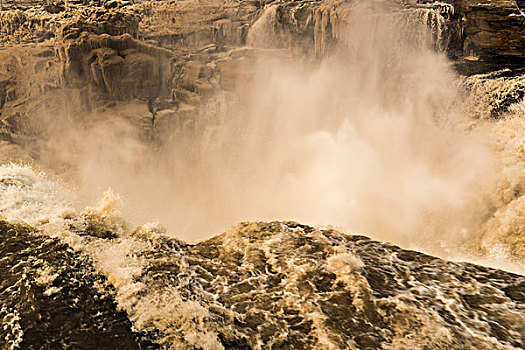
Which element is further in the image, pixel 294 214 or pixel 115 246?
pixel 294 214

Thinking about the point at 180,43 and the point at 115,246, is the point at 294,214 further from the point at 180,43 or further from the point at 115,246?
the point at 180,43

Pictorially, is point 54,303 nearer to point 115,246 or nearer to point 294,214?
point 115,246

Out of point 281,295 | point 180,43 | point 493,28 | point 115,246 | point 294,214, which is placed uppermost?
point 493,28

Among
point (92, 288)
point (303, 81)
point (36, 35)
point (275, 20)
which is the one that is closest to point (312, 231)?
point (92, 288)

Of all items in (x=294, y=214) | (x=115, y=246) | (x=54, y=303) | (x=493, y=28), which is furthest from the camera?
(x=493, y=28)

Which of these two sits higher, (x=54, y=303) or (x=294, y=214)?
(x=54, y=303)

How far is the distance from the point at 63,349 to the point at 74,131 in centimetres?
1213

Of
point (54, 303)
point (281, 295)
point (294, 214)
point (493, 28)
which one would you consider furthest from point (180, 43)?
point (281, 295)

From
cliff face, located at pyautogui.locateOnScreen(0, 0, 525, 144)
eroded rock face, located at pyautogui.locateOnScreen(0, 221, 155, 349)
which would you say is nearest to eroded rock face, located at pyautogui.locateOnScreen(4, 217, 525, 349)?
eroded rock face, located at pyautogui.locateOnScreen(0, 221, 155, 349)

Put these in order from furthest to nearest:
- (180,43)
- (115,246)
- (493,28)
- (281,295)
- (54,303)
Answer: (180,43) → (493,28) → (115,246) → (281,295) → (54,303)

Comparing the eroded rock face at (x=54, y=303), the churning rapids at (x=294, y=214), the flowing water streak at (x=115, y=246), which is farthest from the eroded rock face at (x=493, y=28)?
the eroded rock face at (x=54, y=303)

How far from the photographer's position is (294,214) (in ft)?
36.1

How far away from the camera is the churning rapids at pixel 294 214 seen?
3.92m

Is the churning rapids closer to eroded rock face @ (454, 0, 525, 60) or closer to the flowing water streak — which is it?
the flowing water streak
